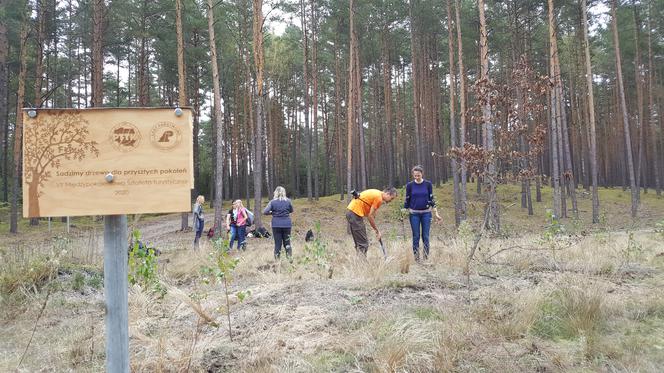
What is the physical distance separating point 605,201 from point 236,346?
3434cm

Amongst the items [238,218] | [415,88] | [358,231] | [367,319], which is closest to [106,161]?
[367,319]

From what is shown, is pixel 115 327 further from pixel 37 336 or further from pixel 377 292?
pixel 377 292

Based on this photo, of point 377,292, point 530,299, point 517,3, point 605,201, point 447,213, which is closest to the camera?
point 530,299

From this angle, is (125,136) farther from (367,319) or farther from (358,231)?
(358,231)

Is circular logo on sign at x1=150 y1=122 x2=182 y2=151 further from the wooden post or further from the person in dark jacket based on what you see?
the person in dark jacket

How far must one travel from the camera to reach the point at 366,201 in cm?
759

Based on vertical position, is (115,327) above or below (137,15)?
below

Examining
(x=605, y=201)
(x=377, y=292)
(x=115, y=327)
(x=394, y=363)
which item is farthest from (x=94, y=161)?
(x=605, y=201)

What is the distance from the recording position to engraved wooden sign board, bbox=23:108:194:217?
223 centimetres

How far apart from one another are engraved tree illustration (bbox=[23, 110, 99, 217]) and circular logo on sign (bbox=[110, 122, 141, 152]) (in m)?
0.11

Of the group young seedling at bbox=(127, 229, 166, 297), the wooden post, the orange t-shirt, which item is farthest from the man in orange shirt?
the wooden post

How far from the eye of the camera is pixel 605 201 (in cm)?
3089

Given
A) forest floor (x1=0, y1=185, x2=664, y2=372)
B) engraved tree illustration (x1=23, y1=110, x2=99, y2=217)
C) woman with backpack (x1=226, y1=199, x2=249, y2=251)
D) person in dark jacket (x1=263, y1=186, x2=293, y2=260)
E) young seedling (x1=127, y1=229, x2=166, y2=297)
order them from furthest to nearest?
1. woman with backpack (x1=226, y1=199, x2=249, y2=251)
2. person in dark jacket (x1=263, y1=186, x2=293, y2=260)
3. young seedling (x1=127, y1=229, x2=166, y2=297)
4. forest floor (x1=0, y1=185, x2=664, y2=372)
5. engraved tree illustration (x1=23, y1=110, x2=99, y2=217)

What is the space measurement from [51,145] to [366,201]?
18.9 feet
